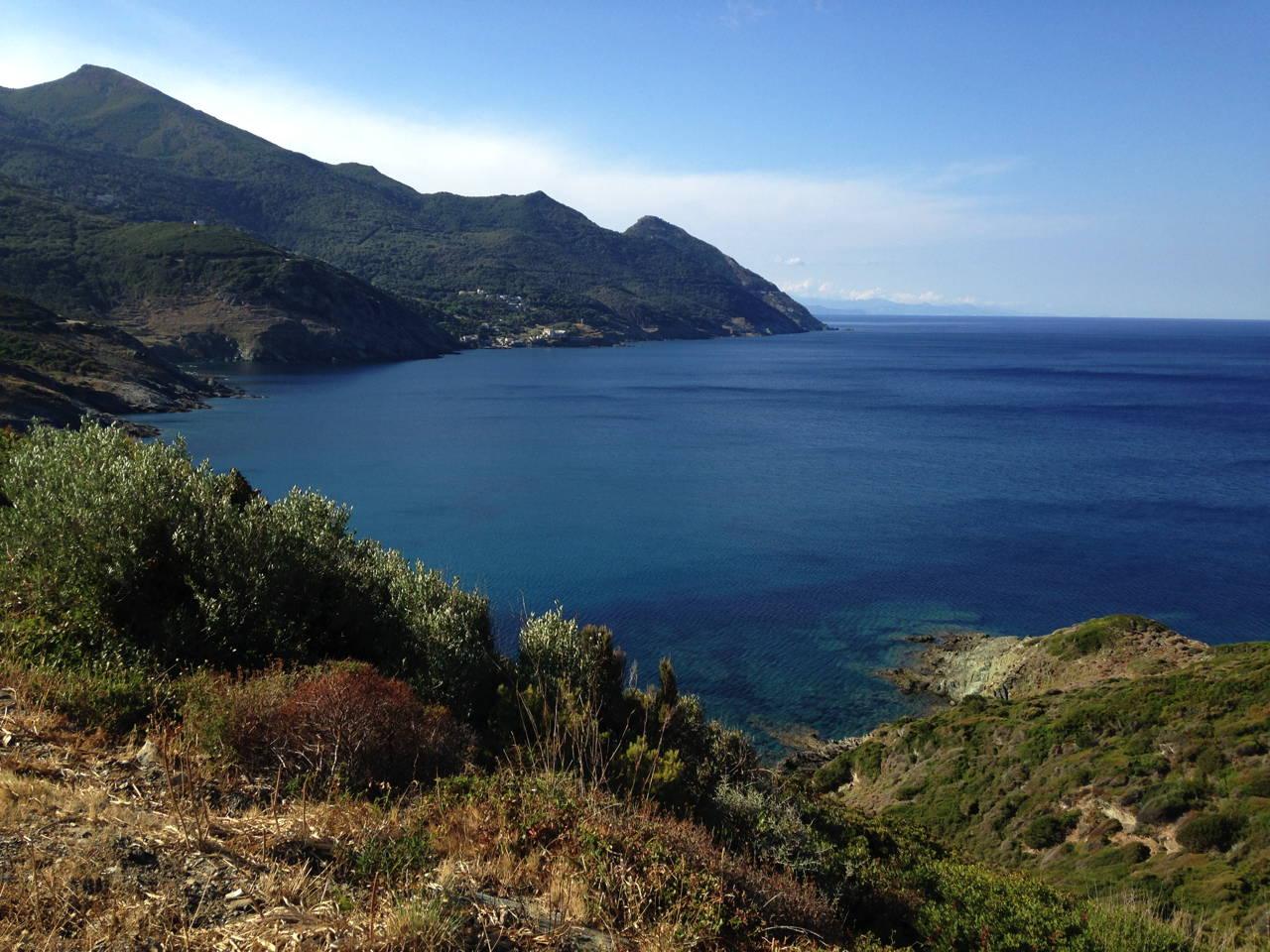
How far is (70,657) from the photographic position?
8.46m

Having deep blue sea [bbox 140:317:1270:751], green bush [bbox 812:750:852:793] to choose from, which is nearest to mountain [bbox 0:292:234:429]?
deep blue sea [bbox 140:317:1270:751]

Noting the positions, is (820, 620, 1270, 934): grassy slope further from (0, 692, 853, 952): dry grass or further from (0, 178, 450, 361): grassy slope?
(0, 178, 450, 361): grassy slope

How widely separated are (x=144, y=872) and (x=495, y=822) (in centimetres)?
227

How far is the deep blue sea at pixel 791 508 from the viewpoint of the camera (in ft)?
117

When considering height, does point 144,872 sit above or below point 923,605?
above

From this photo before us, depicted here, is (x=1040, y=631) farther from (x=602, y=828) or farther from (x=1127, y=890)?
(x=602, y=828)

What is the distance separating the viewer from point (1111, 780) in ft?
63.0

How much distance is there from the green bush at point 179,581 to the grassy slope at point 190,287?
12563cm

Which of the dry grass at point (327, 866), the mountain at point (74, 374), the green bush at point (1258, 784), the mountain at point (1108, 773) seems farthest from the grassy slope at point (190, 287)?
the green bush at point (1258, 784)

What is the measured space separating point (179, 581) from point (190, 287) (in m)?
146

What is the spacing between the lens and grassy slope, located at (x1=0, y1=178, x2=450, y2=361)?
120 m

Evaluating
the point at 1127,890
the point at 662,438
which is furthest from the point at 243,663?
the point at 662,438

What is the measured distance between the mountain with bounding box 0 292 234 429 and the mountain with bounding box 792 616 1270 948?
62.9m

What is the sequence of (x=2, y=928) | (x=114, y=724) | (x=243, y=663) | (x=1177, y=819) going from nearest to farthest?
(x=2, y=928)
(x=114, y=724)
(x=243, y=663)
(x=1177, y=819)
